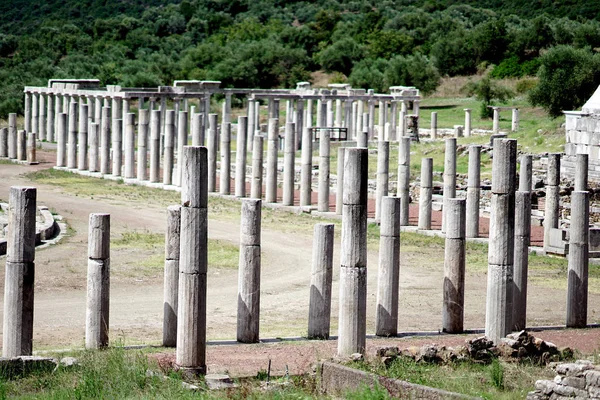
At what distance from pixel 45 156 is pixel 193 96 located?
6.96 metres

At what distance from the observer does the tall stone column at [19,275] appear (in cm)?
1479

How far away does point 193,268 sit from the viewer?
14289mm

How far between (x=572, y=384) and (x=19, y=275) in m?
6.78

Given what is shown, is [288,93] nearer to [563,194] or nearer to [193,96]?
[193,96]

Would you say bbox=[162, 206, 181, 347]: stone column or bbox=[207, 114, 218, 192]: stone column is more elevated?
bbox=[207, 114, 218, 192]: stone column

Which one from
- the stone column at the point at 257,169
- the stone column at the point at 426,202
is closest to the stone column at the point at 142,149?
the stone column at the point at 257,169

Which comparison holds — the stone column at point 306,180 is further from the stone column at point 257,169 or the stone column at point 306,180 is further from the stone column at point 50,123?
the stone column at point 50,123

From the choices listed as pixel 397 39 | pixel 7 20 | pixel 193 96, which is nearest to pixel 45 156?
pixel 193 96

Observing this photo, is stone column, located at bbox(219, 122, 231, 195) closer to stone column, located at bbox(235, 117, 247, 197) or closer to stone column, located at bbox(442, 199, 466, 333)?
stone column, located at bbox(235, 117, 247, 197)

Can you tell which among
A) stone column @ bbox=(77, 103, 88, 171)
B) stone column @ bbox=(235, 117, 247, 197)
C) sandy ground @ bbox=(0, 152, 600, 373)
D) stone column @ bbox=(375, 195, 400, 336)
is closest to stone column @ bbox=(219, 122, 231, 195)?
stone column @ bbox=(235, 117, 247, 197)

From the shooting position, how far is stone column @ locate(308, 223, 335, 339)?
16.8 meters

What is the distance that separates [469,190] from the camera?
27797 millimetres

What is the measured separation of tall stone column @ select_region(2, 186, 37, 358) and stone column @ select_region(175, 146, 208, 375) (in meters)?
1.97

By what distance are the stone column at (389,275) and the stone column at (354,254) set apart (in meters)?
1.72
